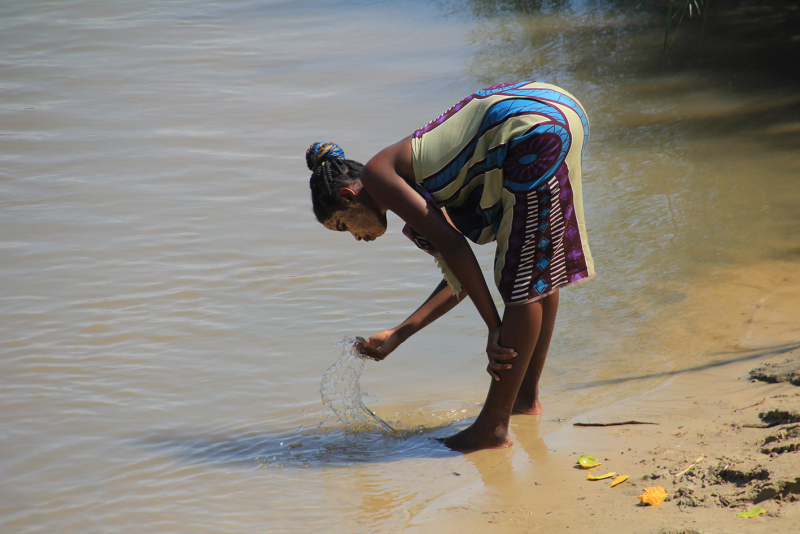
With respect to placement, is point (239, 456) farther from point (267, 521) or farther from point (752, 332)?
point (752, 332)

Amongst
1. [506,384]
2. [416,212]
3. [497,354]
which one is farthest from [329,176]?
[506,384]

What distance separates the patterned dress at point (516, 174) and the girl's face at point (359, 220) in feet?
0.77

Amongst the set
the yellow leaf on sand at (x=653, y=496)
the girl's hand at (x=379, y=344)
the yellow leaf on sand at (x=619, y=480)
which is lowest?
the yellow leaf on sand at (x=619, y=480)

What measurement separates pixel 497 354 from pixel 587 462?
0.48 metres

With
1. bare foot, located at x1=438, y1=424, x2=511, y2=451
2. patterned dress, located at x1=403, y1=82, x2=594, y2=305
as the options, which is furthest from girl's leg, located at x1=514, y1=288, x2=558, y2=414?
bare foot, located at x1=438, y1=424, x2=511, y2=451

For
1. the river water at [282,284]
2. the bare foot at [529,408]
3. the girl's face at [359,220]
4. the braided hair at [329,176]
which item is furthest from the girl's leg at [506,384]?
the braided hair at [329,176]

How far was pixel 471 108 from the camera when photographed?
2521mm

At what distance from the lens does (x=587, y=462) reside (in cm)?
253

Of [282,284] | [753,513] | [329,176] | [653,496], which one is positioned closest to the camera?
[753,513]

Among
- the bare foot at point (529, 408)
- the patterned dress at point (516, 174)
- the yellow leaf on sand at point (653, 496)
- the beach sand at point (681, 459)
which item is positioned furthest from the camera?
the bare foot at point (529, 408)

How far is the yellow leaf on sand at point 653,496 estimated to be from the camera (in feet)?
7.07

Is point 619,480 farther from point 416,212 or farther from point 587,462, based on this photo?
point 416,212

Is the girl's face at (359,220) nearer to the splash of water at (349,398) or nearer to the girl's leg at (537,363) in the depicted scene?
the splash of water at (349,398)

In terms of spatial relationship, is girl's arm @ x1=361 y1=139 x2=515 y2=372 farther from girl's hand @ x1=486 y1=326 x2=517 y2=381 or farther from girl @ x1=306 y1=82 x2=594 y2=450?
girl's hand @ x1=486 y1=326 x2=517 y2=381
